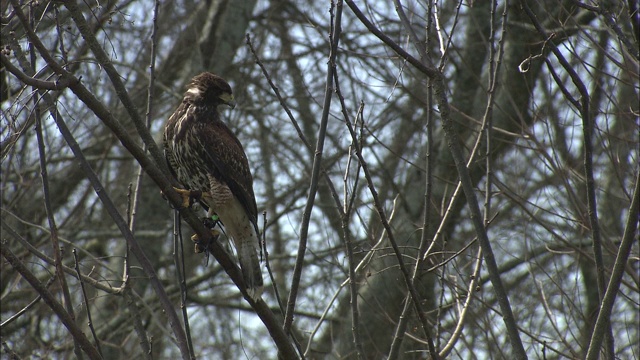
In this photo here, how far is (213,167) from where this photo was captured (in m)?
5.29

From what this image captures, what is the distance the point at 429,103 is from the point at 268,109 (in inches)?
251

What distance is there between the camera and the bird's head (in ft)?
18.0

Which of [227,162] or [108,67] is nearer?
[108,67]

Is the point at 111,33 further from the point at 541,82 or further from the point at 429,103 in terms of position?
the point at 429,103

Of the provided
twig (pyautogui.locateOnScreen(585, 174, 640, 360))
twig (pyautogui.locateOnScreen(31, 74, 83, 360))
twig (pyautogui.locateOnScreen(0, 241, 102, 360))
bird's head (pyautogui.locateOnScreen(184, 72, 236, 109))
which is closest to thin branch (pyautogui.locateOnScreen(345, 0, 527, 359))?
twig (pyautogui.locateOnScreen(585, 174, 640, 360))

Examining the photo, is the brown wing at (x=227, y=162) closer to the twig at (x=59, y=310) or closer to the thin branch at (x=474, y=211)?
the thin branch at (x=474, y=211)

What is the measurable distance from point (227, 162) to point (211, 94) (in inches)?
21.9

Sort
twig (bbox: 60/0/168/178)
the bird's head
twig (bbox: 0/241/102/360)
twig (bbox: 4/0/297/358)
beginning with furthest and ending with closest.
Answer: the bird's head → twig (bbox: 60/0/168/178) → twig (bbox: 4/0/297/358) → twig (bbox: 0/241/102/360)

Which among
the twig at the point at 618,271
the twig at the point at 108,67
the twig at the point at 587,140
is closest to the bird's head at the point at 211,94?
the twig at the point at 108,67

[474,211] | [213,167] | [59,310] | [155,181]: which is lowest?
[59,310]

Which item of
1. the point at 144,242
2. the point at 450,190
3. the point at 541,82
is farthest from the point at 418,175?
the point at 144,242

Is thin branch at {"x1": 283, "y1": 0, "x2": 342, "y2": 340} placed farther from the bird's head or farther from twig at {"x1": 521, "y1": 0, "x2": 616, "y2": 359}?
the bird's head

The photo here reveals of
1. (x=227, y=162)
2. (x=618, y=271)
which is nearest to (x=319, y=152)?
(x=618, y=271)

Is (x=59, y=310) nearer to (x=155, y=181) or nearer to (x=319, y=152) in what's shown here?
(x=155, y=181)
